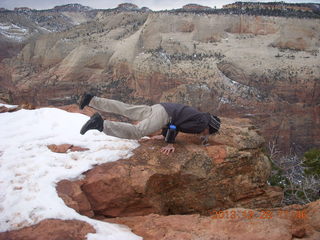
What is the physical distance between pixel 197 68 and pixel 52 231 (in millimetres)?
20283

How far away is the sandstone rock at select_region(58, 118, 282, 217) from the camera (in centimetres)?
383

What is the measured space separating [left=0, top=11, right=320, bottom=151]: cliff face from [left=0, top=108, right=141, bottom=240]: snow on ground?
13874mm

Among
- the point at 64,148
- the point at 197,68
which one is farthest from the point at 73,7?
the point at 64,148

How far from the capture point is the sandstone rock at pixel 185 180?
3832mm

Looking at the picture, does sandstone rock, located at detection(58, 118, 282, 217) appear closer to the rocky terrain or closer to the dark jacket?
the rocky terrain

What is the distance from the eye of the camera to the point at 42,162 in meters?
3.86

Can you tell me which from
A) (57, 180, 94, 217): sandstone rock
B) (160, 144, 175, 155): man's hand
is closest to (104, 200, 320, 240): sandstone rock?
(57, 180, 94, 217): sandstone rock

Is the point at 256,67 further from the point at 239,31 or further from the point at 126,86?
the point at 126,86

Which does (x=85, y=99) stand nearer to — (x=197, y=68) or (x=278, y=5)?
(x=197, y=68)

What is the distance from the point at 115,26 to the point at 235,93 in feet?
61.0

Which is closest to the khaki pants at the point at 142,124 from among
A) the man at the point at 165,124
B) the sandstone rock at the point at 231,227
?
the man at the point at 165,124

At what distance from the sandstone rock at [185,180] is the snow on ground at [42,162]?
217 mm

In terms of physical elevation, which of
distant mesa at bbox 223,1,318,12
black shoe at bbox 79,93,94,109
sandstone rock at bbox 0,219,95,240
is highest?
distant mesa at bbox 223,1,318,12

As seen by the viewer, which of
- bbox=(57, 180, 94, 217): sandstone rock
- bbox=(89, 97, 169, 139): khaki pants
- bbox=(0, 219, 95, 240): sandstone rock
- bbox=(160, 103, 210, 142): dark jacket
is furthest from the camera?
bbox=(160, 103, 210, 142): dark jacket
